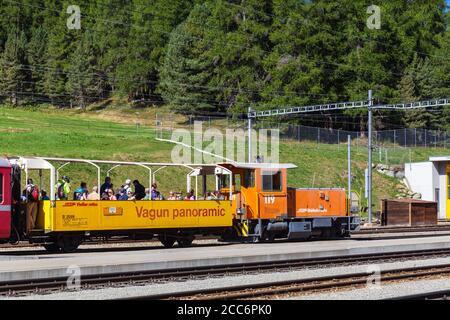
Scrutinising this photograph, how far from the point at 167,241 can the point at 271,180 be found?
5107mm

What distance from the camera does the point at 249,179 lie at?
28.2 meters

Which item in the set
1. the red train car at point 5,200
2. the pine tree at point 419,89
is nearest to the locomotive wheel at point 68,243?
the red train car at point 5,200

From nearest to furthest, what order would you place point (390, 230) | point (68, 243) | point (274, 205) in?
point (68, 243) < point (274, 205) < point (390, 230)

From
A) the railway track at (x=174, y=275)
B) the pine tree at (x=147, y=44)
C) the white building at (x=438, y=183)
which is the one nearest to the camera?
the railway track at (x=174, y=275)

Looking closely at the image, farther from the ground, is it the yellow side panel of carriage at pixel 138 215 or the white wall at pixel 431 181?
the white wall at pixel 431 181

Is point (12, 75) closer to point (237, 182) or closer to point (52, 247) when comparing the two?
point (237, 182)

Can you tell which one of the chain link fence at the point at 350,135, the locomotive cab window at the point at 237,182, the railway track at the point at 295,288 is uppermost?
the chain link fence at the point at 350,135

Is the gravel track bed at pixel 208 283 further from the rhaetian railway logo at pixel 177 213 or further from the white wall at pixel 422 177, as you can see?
the white wall at pixel 422 177

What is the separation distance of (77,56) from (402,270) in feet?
264

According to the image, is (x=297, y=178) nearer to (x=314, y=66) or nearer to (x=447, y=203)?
(x=447, y=203)

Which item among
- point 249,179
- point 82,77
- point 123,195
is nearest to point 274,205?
point 249,179

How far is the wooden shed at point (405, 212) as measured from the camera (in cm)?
4438

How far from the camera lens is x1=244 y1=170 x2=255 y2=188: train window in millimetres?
28188
